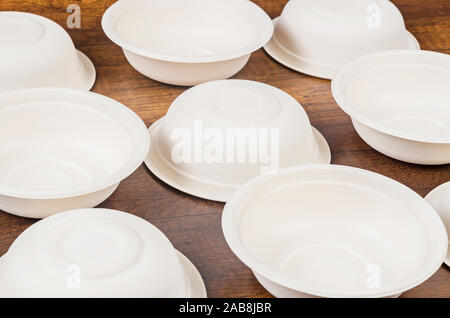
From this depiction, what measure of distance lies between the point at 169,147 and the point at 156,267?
1.57 ft

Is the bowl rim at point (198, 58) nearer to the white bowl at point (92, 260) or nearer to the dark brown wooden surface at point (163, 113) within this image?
the dark brown wooden surface at point (163, 113)

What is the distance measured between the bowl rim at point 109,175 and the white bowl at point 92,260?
0.31 ft

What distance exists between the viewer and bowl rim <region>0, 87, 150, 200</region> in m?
1.44

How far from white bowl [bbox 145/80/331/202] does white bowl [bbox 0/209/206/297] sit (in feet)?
1.06

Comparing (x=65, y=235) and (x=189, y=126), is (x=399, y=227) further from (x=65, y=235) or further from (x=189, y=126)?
(x=65, y=235)

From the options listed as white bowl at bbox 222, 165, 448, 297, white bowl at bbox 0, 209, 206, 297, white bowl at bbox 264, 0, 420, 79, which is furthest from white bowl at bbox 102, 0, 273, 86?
white bowl at bbox 0, 209, 206, 297

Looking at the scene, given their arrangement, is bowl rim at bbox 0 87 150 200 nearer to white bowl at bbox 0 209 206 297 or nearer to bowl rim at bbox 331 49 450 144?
white bowl at bbox 0 209 206 297

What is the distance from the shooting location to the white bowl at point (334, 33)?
209 centimetres

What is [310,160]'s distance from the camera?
177 centimetres

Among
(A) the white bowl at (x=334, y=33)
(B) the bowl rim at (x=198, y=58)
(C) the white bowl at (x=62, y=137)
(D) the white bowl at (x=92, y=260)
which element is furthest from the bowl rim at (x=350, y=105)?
(D) the white bowl at (x=92, y=260)

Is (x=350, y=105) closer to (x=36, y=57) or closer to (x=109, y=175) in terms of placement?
(x=109, y=175)

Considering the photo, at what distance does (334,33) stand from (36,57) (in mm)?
801

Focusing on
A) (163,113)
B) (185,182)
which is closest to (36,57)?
(163,113)

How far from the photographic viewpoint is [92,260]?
1.26m
